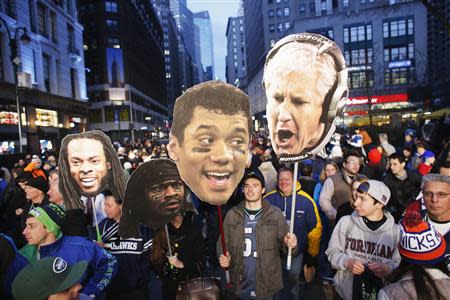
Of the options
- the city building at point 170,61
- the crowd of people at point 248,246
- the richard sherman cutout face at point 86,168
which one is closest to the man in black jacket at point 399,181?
the crowd of people at point 248,246

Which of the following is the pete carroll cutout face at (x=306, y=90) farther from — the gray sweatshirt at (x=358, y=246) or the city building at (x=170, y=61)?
the city building at (x=170, y=61)

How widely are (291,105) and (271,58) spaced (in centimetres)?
65

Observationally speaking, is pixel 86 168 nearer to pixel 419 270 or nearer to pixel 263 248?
pixel 263 248

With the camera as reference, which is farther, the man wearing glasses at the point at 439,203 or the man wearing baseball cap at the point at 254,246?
the man wearing baseball cap at the point at 254,246

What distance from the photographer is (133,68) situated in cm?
5806

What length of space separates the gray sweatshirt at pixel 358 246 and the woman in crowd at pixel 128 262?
2177mm

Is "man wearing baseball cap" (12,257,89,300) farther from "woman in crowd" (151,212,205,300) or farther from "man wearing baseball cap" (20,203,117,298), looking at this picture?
"woman in crowd" (151,212,205,300)

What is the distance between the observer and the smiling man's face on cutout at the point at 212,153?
3.65m

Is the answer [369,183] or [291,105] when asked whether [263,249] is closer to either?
[369,183]

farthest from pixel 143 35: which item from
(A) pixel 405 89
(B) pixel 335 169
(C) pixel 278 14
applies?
(B) pixel 335 169

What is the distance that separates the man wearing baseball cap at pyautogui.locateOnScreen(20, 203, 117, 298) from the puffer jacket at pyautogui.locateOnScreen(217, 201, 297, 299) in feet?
4.40

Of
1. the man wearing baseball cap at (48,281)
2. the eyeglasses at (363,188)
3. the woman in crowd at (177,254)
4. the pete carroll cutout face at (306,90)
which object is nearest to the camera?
the man wearing baseball cap at (48,281)

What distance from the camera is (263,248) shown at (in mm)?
3615

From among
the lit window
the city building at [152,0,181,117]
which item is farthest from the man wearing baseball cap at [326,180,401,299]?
the city building at [152,0,181,117]
